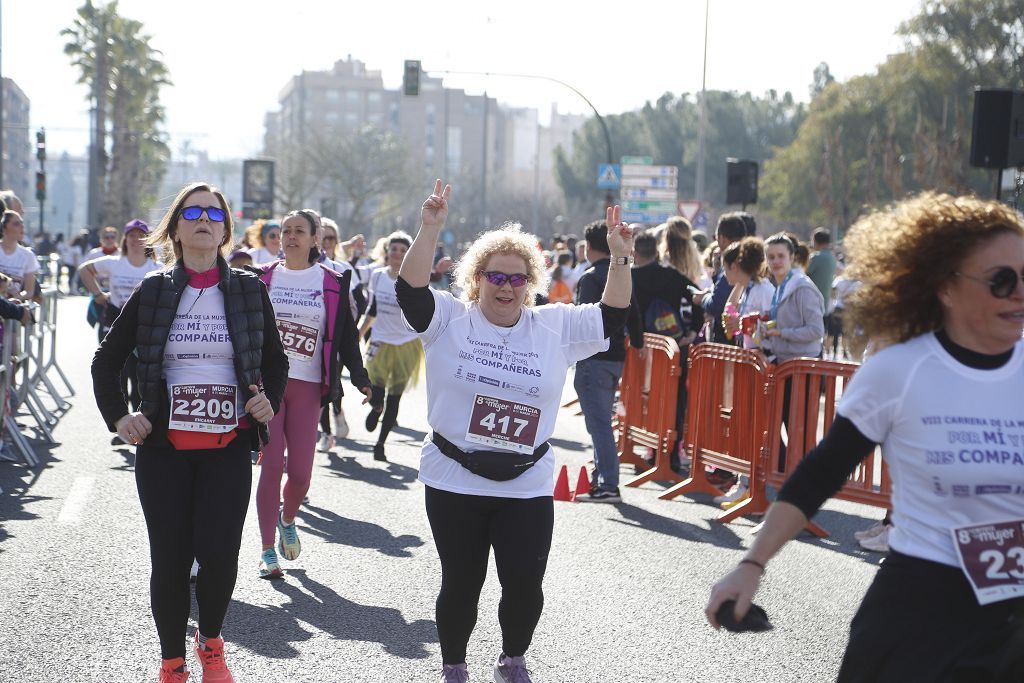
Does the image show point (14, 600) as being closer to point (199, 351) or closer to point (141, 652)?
point (141, 652)

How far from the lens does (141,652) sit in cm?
552

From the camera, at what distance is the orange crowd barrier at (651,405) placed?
34.0 ft

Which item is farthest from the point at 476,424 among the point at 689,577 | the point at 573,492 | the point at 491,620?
the point at 573,492

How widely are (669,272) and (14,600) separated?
5652 mm

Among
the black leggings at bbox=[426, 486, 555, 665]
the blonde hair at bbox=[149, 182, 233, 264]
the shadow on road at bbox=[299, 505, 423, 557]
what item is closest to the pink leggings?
the shadow on road at bbox=[299, 505, 423, 557]

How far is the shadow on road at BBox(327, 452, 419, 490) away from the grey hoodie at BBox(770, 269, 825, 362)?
291 cm

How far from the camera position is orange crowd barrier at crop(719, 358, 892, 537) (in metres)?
8.26

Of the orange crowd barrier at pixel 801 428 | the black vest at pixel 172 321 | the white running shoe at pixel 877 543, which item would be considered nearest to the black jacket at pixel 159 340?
the black vest at pixel 172 321

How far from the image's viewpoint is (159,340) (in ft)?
15.8

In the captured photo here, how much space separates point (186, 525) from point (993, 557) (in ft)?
9.42

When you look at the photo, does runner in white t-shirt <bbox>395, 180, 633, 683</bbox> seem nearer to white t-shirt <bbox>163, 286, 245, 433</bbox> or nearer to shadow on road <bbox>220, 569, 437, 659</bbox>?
white t-shirt <bbox>163, 286, 245, 433</bbox>

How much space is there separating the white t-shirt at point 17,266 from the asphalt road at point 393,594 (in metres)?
2.55

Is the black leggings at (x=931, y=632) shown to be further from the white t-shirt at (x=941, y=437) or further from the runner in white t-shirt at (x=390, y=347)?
the runner in white t-shirt at (x=390, y=347)

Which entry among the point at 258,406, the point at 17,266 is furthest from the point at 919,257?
the point at 17,266
